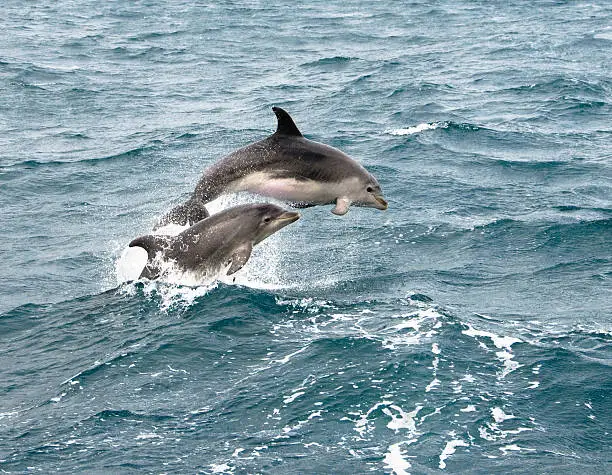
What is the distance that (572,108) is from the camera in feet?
99.3

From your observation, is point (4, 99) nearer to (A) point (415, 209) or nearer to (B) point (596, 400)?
(A) point (415, 209)

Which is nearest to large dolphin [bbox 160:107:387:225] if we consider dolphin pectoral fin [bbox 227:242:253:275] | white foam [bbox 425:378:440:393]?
dolphin pectoral fin [bbox 227:242:253:275]

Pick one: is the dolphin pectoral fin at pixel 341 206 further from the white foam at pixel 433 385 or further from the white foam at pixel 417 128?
the white foam at pixel 417 128

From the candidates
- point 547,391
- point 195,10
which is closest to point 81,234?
point 547,391

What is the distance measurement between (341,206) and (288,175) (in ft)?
2.93

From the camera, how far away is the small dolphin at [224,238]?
15.2 metres

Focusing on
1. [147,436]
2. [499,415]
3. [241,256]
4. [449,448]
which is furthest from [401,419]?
[241,256]

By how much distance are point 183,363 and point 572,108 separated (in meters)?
19.0

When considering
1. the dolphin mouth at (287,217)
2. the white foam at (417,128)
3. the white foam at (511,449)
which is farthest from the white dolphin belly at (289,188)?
the white foam at (417,128)

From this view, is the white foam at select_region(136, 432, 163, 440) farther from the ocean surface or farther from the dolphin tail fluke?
the dolphin tail fluke

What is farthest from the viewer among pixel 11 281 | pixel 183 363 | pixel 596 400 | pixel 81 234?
pixel 81 234

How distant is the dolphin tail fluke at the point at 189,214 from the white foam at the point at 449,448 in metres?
5.01

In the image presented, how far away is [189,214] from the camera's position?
50.3 feet

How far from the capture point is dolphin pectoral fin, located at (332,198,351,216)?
49.1ft
